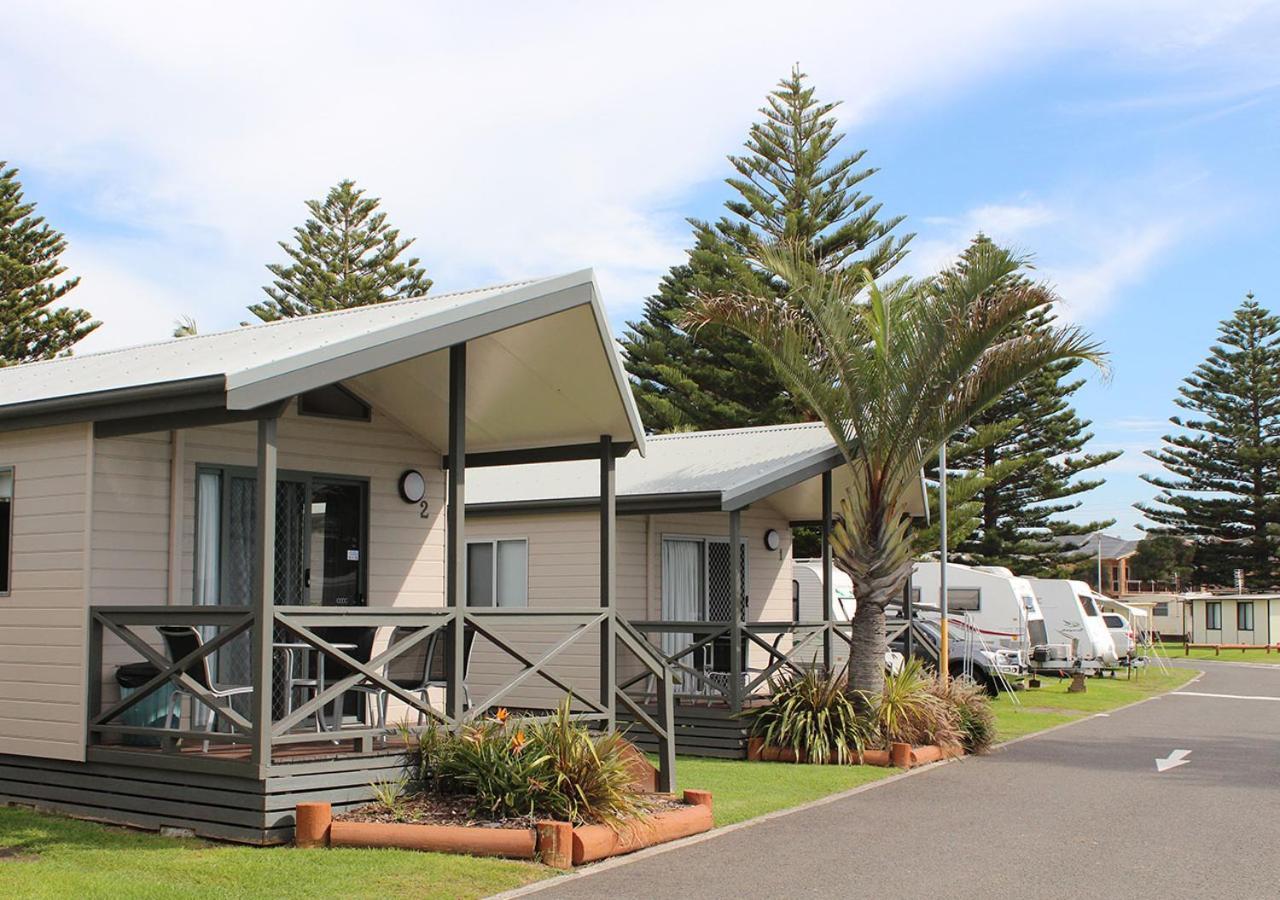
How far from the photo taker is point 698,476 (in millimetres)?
15758

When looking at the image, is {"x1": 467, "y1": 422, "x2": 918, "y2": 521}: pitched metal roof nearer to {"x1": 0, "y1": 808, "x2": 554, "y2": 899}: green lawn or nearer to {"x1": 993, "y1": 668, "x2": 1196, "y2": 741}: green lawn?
{"x1": 993, "y1": 668, "x2": 1196, "y2": 741}: green lawn

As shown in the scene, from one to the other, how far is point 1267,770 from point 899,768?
12.4 feet

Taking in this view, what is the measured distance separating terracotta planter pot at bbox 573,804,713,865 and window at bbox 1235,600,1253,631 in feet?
171

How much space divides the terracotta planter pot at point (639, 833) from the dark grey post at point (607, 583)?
1.34m

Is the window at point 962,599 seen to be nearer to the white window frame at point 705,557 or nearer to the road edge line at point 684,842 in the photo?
the white window frame at point 705,557

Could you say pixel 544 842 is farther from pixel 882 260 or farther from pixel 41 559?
pixel 882 260

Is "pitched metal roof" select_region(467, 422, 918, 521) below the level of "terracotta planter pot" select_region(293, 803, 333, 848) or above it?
above

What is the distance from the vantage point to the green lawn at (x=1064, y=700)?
1920 centimetres

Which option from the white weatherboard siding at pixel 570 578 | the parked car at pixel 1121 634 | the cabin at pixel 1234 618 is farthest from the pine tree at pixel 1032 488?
the white weatherboard siding at pixel 570 578

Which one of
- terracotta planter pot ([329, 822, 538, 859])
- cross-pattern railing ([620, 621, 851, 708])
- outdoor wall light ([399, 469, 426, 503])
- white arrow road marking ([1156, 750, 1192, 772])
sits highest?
outdoor wall light ([399, 469, 426, 503])

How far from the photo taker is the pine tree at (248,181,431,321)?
3631 cm

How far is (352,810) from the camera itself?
903cm

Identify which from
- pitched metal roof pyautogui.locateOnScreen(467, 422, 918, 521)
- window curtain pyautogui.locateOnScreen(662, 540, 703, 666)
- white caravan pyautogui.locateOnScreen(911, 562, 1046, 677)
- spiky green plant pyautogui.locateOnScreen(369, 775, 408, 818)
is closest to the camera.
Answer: spiky green plant pyautogui.locateOnScreen(369, 775, 408, 818)

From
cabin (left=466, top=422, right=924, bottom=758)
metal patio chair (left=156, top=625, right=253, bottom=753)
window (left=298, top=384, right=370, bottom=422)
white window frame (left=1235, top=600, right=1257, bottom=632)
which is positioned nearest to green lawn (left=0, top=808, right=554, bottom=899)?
metal patio chair (left=156, top=625, right=253, bottom=753)
